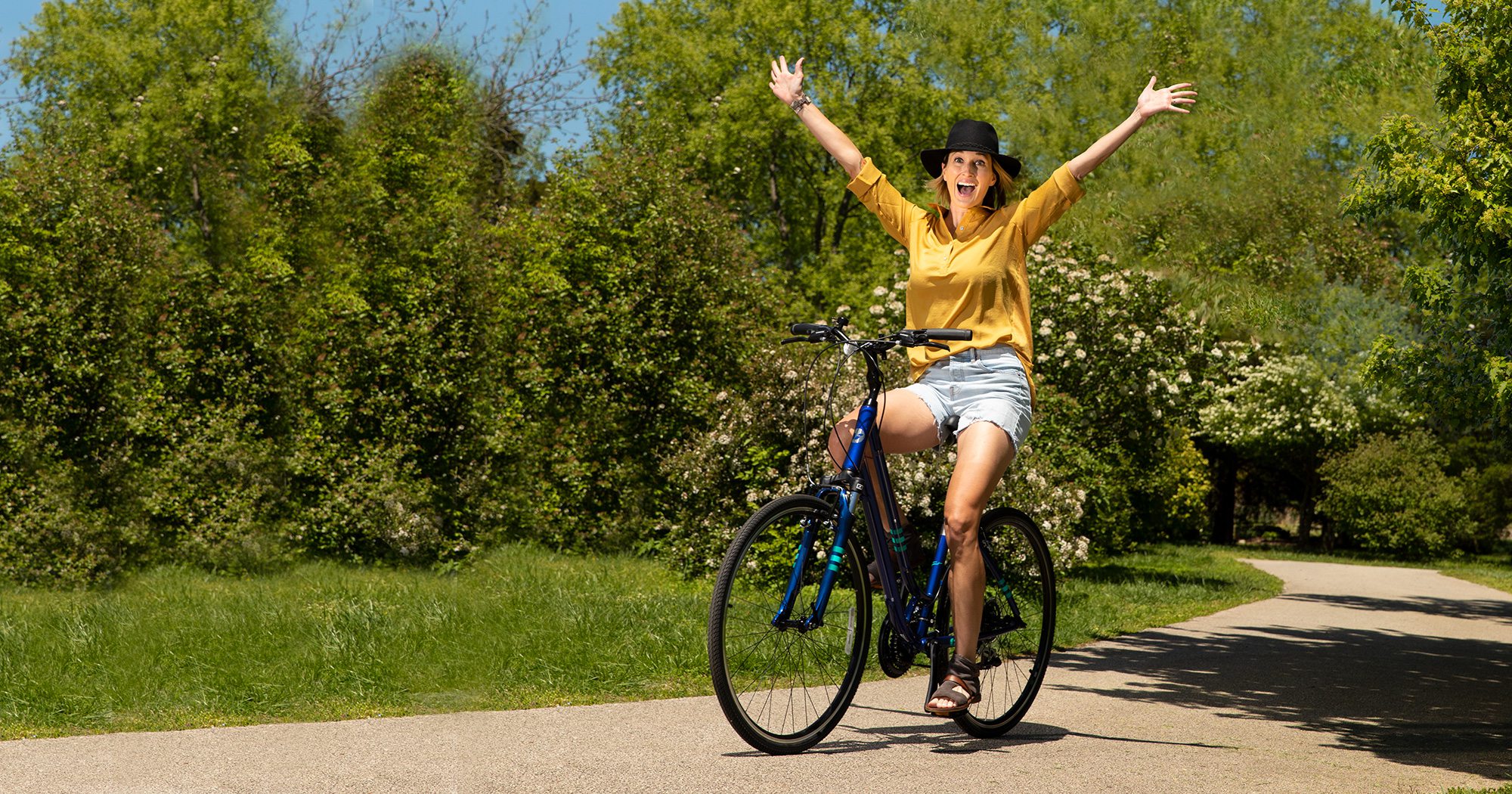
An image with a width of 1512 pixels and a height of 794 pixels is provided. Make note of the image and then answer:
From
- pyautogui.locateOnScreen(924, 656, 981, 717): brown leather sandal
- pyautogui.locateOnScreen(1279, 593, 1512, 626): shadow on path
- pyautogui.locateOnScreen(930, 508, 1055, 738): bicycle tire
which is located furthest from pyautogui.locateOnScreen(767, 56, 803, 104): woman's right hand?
pyautogui.locateOnScreen(1279, 593, 1512, 626): shadow on path

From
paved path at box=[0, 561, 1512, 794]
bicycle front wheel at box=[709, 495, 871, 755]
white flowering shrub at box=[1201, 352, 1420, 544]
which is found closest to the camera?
paved path at box=[0, 561, 1512, 794]

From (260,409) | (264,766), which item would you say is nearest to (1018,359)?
(264,766)

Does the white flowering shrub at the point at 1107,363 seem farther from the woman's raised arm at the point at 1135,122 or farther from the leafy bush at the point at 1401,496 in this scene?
the woman's raised arm at the point at 1135,122

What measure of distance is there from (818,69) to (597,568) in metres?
20.2

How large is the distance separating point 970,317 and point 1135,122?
0.92m

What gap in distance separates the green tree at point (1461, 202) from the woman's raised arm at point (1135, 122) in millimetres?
2551

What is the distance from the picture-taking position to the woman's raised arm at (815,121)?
5.07 metres

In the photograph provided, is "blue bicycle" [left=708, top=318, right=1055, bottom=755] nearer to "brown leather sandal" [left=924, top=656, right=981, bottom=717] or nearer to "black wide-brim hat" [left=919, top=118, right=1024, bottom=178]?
"brown leather sandal" [left=924, top=656, right=981, bottom=717]

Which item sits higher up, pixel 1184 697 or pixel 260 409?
pixel 260 409

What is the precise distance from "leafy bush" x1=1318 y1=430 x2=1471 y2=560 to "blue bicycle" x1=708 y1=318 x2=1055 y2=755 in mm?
22626

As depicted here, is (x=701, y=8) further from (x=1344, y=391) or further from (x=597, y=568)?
(x=597, y=568)

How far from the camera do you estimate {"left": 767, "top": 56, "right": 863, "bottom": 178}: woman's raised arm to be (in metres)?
5.07

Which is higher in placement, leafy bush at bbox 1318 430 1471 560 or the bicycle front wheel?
leafy bush at bbox 1318 430 1471 560

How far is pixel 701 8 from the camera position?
32656 millimetres
